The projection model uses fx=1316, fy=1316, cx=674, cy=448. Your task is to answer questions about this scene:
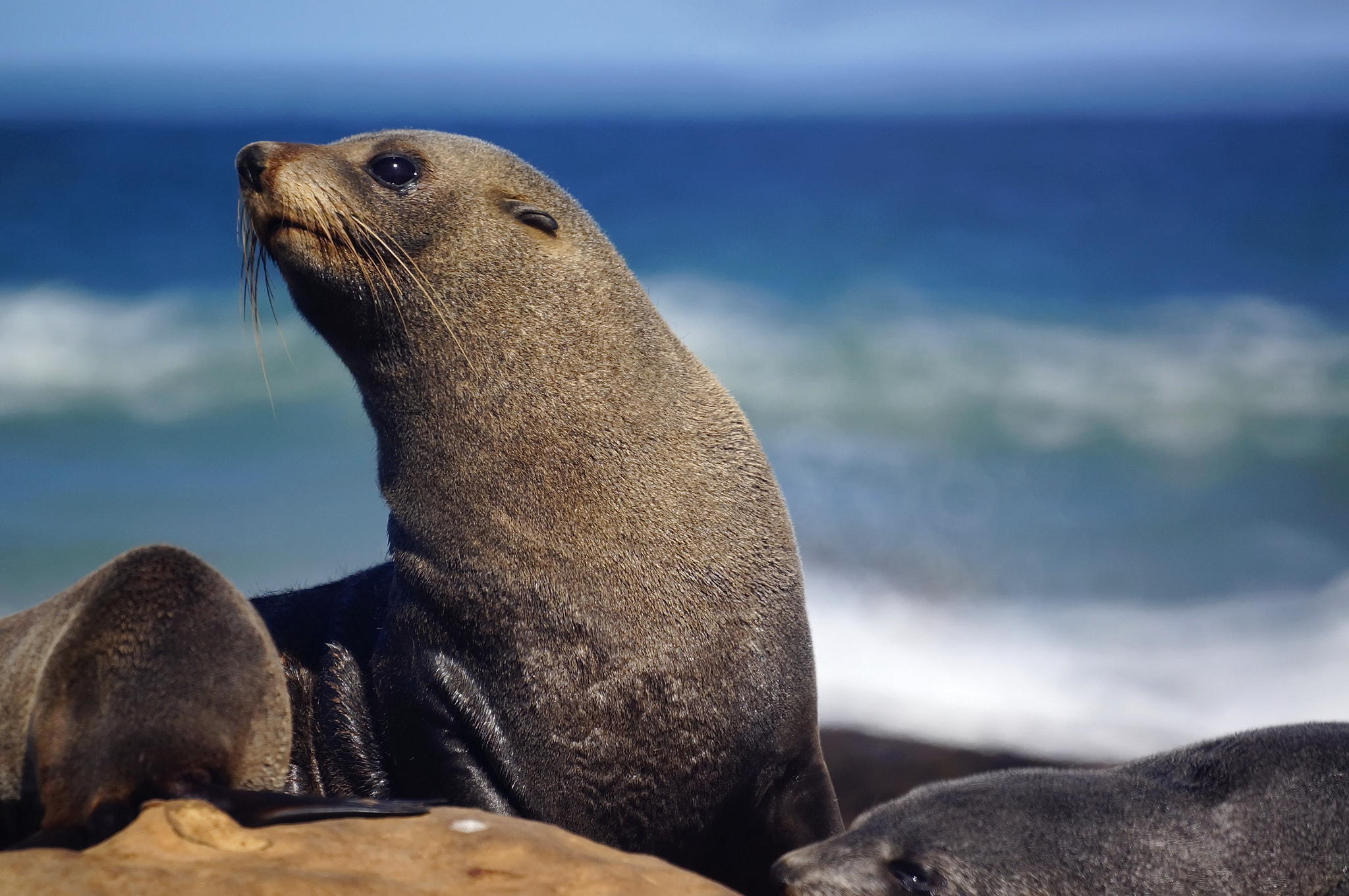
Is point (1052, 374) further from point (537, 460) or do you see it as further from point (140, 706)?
point (140, 706)

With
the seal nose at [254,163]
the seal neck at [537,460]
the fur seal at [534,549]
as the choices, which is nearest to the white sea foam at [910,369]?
the fur seal at [534,549]

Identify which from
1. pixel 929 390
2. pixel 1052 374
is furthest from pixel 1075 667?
pixel 1052 374

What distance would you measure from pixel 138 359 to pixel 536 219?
1559cm

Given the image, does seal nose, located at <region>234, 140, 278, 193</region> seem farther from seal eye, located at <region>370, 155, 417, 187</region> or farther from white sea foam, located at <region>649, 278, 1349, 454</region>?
white sea foam, located at <region>649, 278, 1349, 454</region>

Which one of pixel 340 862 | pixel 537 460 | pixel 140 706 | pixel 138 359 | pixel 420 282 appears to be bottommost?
pixel 340 862

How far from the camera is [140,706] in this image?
121 inches

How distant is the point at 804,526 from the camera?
40.8ft

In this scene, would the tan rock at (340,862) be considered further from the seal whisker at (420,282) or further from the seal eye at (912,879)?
the seal whisker at (420,282)

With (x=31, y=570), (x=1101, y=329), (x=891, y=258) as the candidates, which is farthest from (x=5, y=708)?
Result: (x=891, y=258)

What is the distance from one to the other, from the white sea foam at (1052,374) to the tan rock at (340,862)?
12.7m

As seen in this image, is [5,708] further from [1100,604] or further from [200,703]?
[1100,604]

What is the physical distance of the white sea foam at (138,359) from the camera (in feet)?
55.4

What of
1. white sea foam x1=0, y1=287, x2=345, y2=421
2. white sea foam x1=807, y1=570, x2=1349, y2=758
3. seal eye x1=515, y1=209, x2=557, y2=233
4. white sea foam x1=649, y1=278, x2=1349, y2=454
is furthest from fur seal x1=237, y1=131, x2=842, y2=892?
white sea foam x1=0, y1=287, x2=345, y2=421

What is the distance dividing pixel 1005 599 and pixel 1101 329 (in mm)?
9128
